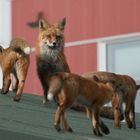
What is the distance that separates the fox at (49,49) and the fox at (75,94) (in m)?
1.63

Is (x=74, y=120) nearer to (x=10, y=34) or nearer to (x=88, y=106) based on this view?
(x=88, y=106)

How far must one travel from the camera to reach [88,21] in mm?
19719

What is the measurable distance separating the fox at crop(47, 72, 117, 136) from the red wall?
34.1 ft

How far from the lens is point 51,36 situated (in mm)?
10117

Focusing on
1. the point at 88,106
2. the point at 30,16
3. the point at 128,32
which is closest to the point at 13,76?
the point at 88,106

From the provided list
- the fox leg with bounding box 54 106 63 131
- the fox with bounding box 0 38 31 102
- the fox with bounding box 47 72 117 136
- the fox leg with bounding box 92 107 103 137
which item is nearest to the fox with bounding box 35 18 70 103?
the fox with bounding box 0 38 31 102

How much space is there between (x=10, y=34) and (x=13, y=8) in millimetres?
674

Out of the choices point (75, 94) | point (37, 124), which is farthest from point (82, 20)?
point (75, 94)

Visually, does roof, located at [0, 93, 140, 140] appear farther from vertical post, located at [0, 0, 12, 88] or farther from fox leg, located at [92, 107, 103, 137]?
vertical post, located at [0, 0, 12, 88]

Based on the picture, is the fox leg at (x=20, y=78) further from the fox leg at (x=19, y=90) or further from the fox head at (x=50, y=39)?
the fox head at (x=50, y=39)

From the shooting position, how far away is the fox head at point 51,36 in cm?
1013

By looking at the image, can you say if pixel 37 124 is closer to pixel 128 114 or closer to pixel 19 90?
pixel 19 90

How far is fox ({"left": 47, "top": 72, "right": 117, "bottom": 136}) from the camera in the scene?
8.07 metres

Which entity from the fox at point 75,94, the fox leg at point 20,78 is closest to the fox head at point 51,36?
the fox leg at point 20,78
